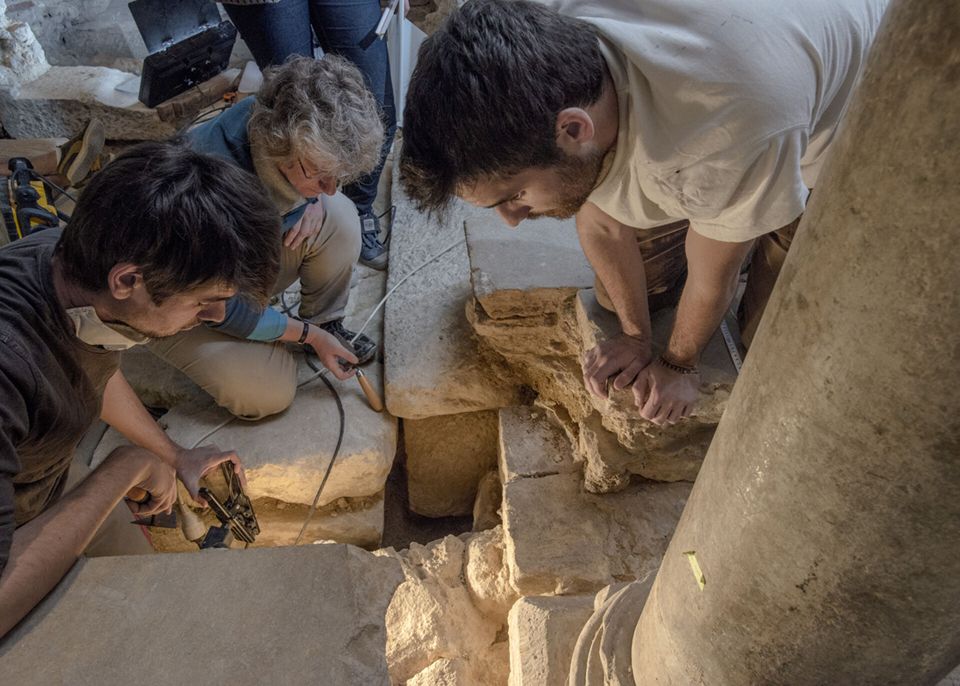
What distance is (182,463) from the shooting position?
2369mm

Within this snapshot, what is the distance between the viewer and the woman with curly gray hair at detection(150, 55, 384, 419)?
7.26ft

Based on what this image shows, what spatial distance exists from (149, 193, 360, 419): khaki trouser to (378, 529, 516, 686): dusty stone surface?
2.56ft

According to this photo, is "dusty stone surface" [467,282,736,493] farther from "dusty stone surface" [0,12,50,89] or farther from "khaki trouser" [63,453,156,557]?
"dusty stone surface" [0,12,50,89]

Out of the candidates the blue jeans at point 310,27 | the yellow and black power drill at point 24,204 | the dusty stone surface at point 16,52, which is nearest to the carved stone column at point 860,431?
the blue jeans at point 310,27

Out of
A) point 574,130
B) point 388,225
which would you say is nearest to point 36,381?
point 574,130

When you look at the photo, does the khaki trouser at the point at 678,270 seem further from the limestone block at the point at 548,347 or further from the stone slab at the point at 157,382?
the stone slab at the point at 157,382

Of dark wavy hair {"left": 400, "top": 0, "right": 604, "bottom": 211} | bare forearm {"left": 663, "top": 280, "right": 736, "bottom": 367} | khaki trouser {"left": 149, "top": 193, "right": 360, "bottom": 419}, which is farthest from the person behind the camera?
khaki trouser {"left": 149, "top": 193, "right": 360, "bottom": 419}

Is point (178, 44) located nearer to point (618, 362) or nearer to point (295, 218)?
point (295, 218)

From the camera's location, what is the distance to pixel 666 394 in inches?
81.7

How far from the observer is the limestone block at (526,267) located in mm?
2572

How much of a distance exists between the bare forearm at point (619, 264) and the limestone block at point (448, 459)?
1074 mm

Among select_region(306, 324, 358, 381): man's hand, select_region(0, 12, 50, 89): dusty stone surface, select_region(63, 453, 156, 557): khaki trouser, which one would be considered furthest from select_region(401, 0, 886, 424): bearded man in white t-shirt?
select_region(0, 12, 50, 89): dusty stone surface

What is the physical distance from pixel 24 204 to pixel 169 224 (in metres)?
1.58

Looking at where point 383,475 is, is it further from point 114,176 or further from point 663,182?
point 663,182
